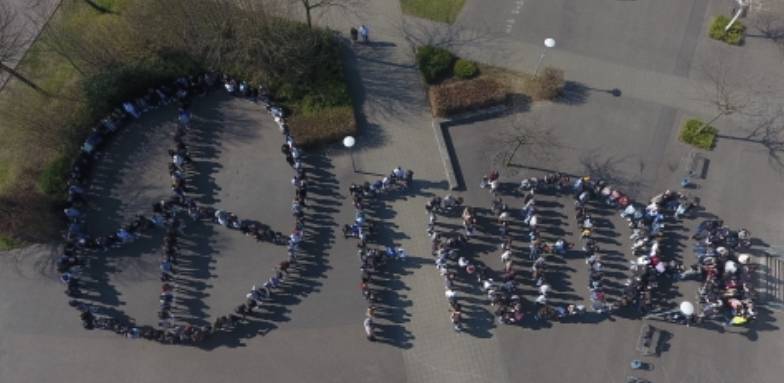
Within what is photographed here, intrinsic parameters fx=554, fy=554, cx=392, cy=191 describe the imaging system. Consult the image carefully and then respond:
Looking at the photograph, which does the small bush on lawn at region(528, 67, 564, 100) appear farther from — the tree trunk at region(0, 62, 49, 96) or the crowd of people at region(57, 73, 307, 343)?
the tree trunk at region(0, 62, 49, 96)

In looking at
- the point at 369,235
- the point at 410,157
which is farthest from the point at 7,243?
the point at 410,157

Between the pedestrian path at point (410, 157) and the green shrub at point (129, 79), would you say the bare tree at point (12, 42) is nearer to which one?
the green shrub at point (129, 79)

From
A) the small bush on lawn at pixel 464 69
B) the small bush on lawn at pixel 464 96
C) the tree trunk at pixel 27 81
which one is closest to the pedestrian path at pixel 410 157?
the small bush on lawn at pixel 464 96

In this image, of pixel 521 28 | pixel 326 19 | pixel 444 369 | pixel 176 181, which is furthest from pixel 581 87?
pixel 176 181

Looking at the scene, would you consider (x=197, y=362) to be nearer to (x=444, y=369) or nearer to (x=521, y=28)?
(x=444, y=369)

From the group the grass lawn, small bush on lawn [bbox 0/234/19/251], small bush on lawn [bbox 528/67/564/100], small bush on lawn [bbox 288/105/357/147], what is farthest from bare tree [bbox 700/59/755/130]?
small bush on lawn [bbox 0/234/19/251]

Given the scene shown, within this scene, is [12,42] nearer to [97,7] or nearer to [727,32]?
[97,7]
